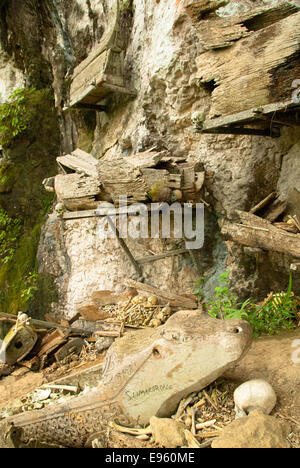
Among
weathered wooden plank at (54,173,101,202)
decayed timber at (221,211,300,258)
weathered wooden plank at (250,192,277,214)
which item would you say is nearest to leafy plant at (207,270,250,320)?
decayed timber at (221,211,300,258)

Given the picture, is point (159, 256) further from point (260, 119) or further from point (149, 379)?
point (149, 379)

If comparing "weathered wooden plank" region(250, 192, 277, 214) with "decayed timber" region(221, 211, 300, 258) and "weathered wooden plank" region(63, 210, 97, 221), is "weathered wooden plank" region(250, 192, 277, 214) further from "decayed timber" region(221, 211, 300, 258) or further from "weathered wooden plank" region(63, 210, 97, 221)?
"weathered wooden plank" region(63, 210, 97, 221)

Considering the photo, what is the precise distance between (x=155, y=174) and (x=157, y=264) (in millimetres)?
1896

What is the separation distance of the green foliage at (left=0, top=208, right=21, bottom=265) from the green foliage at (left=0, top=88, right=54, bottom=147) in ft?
5.58

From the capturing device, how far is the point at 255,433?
87.7 inches

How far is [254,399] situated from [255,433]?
0.37m

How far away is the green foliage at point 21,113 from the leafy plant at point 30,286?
3081 millimetres

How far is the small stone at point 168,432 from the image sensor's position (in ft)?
8.28

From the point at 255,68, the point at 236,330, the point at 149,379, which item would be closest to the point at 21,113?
the point at 255,68

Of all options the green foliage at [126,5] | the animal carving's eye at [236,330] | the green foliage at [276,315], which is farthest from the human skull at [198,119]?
the green foliage at [126,5]

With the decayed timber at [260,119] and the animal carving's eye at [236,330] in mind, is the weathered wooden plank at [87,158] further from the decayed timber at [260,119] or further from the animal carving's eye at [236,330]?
the animal carving's eye at [236,330]

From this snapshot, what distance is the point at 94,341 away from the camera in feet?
18.5

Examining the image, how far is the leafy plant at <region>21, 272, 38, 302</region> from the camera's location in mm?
6879

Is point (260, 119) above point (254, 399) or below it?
above
